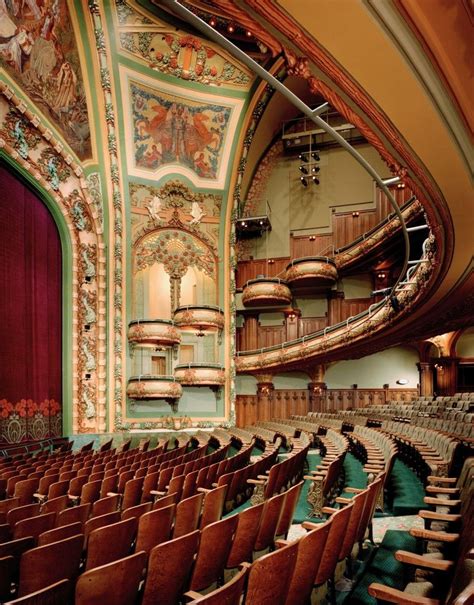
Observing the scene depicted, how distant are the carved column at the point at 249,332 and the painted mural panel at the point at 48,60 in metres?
4.67

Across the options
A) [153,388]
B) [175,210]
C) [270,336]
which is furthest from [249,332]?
[153,388]

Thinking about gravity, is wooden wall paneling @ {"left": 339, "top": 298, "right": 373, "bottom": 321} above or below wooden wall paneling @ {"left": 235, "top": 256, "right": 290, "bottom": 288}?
below

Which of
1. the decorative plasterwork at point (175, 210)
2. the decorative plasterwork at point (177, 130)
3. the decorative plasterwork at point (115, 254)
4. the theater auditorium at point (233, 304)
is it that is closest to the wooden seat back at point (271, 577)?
the theater auditorium at point (233, 304)

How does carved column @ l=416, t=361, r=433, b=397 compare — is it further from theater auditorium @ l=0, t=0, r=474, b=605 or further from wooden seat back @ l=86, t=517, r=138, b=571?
wooden seat back @ l=86, t=517, r=138, b=571

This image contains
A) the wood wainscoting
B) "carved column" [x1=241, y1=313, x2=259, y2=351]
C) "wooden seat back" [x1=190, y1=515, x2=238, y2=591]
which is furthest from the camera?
"carved column" [x1=241, y1=313, x2=259, y2=351]

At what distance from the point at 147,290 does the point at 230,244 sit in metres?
1.75

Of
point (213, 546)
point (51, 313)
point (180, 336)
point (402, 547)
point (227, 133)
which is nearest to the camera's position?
point (213, 546)

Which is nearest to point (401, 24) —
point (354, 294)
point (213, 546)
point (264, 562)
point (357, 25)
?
point (357, 25)

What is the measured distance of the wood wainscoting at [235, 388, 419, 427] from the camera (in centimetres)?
981

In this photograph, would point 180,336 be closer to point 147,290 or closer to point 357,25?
point 147,290

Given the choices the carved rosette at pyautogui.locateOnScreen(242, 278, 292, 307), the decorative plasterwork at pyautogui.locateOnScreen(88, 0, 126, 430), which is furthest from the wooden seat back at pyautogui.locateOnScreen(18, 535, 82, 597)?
the carved rosette at pyautogui.locateOnScreen(242, 278, 292, 307)

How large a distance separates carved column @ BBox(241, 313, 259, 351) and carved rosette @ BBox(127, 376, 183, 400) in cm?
303

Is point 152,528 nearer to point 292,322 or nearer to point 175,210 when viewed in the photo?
point 175,210

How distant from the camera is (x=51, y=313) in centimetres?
720
